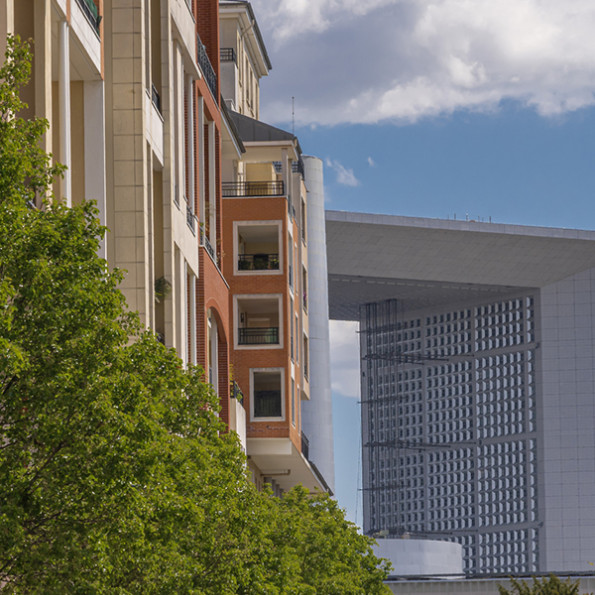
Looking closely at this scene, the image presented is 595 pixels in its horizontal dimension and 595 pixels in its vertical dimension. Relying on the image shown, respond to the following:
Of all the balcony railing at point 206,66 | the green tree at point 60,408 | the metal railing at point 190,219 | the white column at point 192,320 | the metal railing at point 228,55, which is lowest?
the green tree at point 60,408

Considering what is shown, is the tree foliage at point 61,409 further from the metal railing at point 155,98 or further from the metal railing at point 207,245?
the metal railing at point 207,245

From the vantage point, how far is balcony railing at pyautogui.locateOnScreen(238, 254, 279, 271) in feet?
228

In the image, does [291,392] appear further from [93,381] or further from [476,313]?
[476,313]

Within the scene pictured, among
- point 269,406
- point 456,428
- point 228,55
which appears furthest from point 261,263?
point 456,428

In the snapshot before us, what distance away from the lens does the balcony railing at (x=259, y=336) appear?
6894 cm

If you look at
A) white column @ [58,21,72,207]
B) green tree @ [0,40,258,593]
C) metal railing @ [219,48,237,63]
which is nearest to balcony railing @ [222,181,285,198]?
metal railing @ [219,48,237,63]

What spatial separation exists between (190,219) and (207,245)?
357 cm

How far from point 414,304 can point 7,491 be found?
169m

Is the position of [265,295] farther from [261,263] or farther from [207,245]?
[207,245]

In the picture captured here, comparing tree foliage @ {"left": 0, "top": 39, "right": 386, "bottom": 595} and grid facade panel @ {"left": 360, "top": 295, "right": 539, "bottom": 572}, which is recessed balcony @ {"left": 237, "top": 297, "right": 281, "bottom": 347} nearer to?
tree foliage @ {"left": 0, "top": 39, "right": 386, "bottom": 595}

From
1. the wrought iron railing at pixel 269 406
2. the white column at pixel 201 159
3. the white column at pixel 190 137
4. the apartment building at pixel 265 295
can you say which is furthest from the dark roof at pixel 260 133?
the white column at pixel 190 137

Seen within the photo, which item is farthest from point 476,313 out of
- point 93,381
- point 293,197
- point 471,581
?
point 93,381

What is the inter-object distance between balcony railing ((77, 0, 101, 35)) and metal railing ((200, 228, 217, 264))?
1726 cm

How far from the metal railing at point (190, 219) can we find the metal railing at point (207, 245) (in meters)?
1.25
